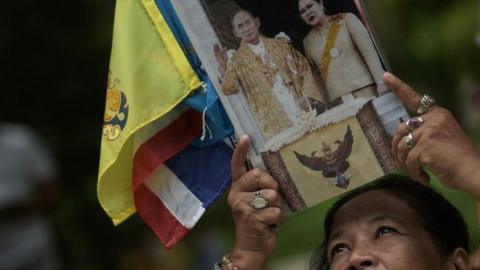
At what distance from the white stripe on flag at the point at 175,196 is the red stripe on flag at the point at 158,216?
0.05ft

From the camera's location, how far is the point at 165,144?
3504 mm

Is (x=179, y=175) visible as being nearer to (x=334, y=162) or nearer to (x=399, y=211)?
(x=334, y=162)

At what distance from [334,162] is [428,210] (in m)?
→ 0.35

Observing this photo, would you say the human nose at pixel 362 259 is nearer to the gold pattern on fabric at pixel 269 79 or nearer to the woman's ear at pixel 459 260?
the woman's ear at pixel 459 260

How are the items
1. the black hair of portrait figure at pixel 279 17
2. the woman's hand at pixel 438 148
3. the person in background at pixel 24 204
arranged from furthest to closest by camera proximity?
1. the person in background at pixel 24 204
2. the black hair of portrait figure at pixel 279 17
3. the woman's hand at pixel 438 148

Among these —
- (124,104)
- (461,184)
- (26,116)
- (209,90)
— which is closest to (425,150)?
(461,184)

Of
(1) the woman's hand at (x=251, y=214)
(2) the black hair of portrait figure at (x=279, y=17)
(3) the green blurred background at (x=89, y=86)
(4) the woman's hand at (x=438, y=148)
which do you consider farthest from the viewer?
(3) the green blurred background at (x=89, y=86)

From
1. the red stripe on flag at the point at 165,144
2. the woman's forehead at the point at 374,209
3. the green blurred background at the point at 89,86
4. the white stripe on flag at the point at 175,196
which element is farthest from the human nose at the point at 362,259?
the green blurred background at the point at 89,86

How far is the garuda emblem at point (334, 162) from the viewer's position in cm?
326

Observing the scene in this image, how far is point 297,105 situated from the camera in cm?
325

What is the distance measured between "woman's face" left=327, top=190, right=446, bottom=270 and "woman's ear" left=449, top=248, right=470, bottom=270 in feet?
0.12

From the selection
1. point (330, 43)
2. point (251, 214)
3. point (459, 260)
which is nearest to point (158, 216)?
point (251, 214)

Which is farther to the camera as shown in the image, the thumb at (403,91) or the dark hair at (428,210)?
the dark hair at (428,210)

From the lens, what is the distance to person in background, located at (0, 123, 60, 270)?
249 inches
